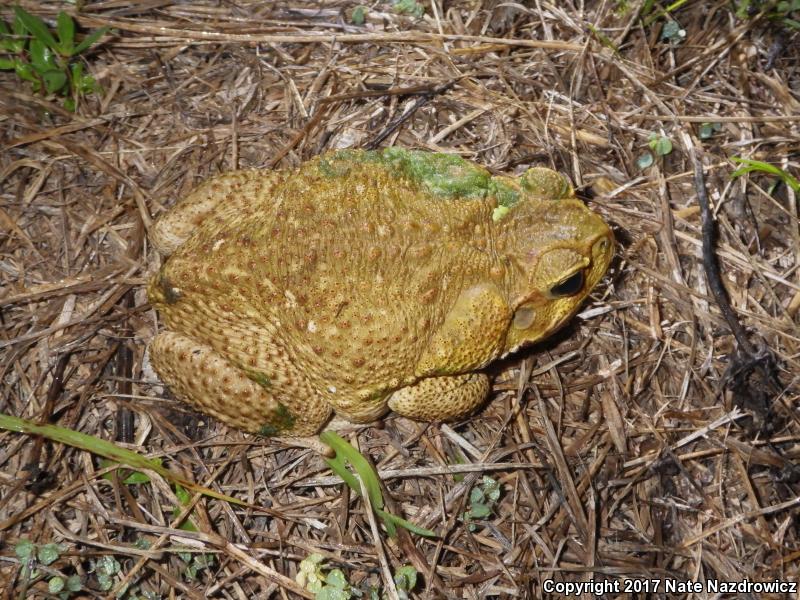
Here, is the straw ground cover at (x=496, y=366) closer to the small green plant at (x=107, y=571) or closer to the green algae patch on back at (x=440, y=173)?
the small green plant at (x=107, y=571)

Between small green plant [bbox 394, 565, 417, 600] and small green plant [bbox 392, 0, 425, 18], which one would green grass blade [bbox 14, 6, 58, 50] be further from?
small green plant [bbox 394, 565, 417, 600]

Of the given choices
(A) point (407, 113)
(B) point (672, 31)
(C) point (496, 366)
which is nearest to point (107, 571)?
(C) point (496, 366)

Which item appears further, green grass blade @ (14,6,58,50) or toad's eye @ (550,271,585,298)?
green grass blade @ (14,6,58,50)

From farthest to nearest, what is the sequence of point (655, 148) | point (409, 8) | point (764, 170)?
point (409, 8) → point (655, 148) → point (764, 170)

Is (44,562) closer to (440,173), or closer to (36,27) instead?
(440,173)

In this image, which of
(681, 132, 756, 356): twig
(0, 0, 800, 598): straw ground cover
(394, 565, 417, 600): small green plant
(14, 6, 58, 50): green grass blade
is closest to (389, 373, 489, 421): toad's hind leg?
(0, 0, 800, 598): straw ground cover

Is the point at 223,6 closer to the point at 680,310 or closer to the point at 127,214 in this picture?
the point at 127,214

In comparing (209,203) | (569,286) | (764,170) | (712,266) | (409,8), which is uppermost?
(409,8)

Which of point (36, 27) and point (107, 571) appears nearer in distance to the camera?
point (107, 571)
